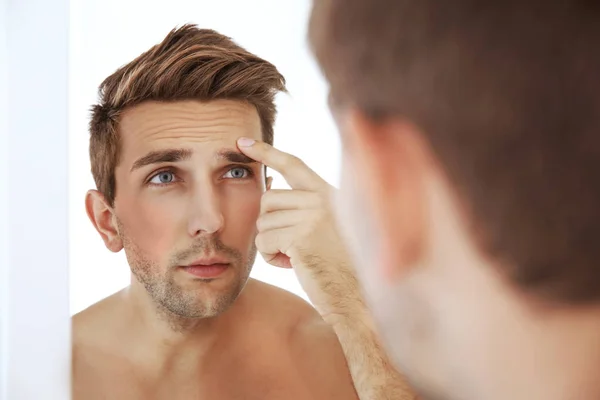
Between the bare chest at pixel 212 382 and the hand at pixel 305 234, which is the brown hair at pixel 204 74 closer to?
the hand at pixel 305 234

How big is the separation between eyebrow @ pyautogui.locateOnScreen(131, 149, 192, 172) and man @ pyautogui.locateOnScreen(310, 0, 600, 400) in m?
0.35

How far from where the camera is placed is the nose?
45.8 inches

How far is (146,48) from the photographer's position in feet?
3.98

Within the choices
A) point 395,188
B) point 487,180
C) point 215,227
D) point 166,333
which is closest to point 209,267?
point 215,227

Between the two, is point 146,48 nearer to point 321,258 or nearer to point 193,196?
point 193,196

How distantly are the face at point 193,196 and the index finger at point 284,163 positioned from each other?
1 centimetres

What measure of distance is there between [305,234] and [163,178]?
10.3 inches

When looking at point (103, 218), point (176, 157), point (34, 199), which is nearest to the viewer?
point (176, 157)

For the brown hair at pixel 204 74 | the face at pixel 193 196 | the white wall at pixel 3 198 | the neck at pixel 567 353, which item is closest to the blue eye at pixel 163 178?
the face at pixel 193 196

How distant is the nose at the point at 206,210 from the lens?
3.82 ft

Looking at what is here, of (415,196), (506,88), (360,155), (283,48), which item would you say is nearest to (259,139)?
(283,48)

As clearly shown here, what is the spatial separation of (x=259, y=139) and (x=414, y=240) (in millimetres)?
374

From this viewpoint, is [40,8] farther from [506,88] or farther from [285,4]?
[506,88]

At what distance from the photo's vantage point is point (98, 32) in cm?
133
